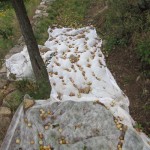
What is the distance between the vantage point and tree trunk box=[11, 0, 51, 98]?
5.36 metres

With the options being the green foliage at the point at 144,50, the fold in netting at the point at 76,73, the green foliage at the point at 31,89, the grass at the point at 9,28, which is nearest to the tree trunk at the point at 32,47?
the green foliage at the point at 31,89

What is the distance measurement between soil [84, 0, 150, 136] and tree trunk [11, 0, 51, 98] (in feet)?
5.34

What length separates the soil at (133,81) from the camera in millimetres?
5883

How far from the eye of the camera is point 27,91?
634 centimetres

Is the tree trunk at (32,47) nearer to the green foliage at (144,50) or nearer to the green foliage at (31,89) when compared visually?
the green foliage at (31,89)

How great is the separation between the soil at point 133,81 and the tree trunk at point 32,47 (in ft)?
5.34

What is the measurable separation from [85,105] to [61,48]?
266 centimetres

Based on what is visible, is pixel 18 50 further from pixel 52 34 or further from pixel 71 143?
pixel 71 143

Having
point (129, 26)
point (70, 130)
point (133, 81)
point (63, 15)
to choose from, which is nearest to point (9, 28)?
point (63, 15)

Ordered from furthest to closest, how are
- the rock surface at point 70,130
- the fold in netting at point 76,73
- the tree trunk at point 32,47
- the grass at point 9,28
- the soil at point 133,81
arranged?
1. the grass at point 9,28
2. the soil at point 133,81
3. the fold in netting at point 76,73
4. the tree trunk at point 32,47
5. the rock surface at point 70,130

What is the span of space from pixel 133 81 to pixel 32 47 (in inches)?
89.8

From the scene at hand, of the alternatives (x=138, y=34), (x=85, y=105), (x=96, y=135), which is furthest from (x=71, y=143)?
(x=138, y=34)

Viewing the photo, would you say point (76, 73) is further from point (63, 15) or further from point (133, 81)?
point (63, 15)

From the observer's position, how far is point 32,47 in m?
5.85
